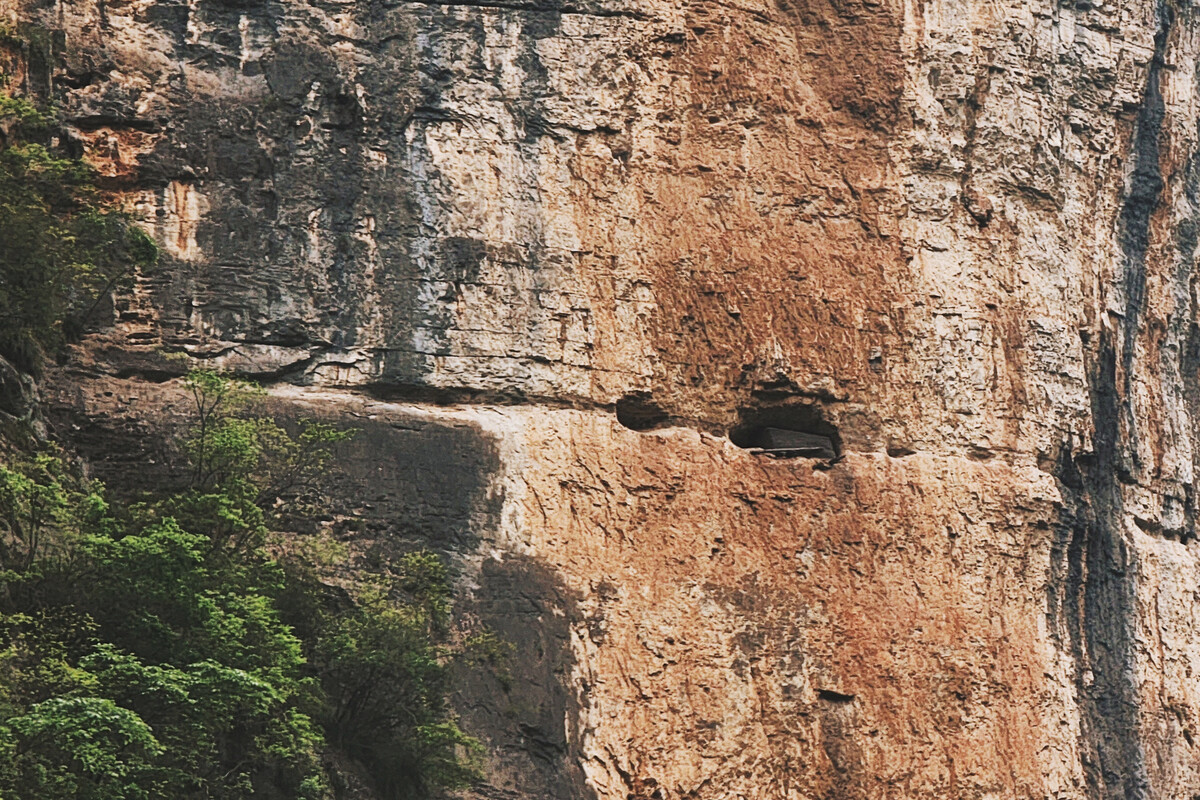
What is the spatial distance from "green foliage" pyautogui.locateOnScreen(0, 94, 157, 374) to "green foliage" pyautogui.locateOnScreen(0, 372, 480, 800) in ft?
5.28

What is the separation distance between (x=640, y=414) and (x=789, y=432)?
1.92 meters

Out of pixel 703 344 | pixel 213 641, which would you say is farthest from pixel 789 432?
pixel 213 641

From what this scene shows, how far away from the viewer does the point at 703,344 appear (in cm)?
2455

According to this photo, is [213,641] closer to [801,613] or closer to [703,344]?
[801,613]

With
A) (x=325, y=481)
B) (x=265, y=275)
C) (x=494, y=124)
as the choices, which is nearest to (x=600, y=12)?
(x=494, y=124)

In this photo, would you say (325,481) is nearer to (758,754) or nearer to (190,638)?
(190,638)

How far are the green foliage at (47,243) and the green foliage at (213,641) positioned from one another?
1.61 meters

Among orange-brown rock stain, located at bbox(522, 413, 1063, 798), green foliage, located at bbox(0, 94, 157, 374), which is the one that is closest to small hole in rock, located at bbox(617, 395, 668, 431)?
orange-brown rock stain, located at bbox(522, 413, 1063, 798)

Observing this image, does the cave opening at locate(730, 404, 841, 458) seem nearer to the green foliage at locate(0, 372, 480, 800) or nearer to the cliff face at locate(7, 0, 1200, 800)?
the cliff face at locate(7, 0, 1200, 800)

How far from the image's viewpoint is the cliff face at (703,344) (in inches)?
894

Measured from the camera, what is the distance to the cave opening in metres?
24.6

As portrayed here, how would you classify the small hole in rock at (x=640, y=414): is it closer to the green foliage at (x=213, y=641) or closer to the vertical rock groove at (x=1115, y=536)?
the green foliage at (x=213, y=641)

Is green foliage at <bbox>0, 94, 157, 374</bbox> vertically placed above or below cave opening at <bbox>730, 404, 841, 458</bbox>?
above

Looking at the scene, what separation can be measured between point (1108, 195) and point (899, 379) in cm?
433
